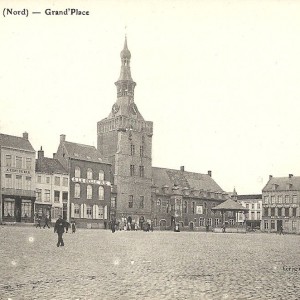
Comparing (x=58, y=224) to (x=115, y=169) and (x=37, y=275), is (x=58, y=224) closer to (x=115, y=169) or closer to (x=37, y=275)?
(x=37, y=275)

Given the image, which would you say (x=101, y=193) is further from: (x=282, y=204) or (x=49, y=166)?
(x=282, y=204)

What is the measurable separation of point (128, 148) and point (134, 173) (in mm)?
3622

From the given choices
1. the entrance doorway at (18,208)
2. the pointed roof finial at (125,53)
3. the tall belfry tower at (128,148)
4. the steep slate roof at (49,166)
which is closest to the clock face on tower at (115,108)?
the tall belfry tower at (128,148)

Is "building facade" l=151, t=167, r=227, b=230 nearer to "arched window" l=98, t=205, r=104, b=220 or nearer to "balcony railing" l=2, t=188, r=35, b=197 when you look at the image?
"arched window" l=98, t=205, r=104, b=220

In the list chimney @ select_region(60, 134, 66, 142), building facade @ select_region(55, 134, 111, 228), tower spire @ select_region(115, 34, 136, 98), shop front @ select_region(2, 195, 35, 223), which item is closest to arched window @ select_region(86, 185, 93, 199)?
building facade @ select_region(55, 134, 111, 228)

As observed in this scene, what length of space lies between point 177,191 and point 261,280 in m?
64.5

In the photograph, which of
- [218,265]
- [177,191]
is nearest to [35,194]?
[177,191]

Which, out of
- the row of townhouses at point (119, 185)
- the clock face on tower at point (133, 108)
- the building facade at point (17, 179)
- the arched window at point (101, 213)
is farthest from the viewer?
the clock face on tower at point (133, 108)

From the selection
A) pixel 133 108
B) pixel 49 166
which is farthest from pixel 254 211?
pixel 49 166

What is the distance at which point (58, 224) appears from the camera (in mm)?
20859

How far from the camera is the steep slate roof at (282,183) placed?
8124cm

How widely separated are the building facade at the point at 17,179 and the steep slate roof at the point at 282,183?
4482 centimetres

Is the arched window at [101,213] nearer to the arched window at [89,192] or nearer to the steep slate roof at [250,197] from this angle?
the arched window at [89,192]

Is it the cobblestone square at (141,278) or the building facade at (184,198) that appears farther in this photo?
the building facade at (184,198)
